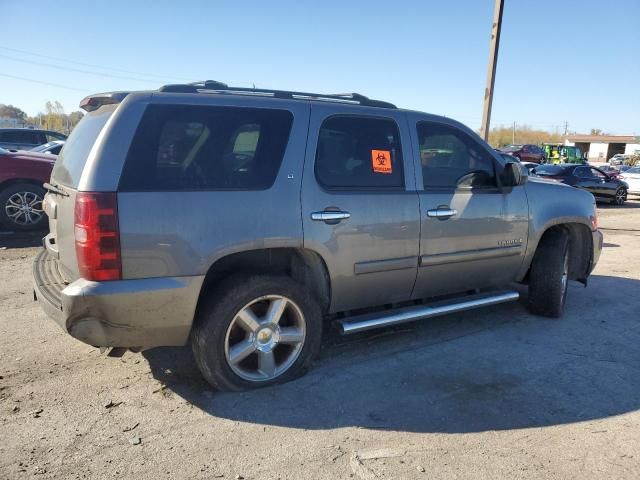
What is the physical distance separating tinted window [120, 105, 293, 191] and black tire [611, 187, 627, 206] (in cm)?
1911

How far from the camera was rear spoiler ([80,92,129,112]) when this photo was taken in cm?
307

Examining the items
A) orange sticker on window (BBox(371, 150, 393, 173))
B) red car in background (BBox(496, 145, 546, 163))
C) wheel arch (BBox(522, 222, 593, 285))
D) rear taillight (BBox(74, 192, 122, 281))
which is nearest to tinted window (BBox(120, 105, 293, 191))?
rear taillight (BBox(74, 192, 122, 281))

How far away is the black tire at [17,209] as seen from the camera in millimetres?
8062

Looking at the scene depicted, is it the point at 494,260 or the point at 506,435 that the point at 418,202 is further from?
the point at 506,435

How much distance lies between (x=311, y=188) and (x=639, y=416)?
258 cm

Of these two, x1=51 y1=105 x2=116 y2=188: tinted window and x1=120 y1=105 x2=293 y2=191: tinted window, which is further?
x1=51 y1=105 x2=116 y2=188: tinted window

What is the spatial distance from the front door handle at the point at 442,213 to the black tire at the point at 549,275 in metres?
1.43

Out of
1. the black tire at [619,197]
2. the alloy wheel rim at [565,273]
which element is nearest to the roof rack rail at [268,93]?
the alloy wheel rim at [565,273]

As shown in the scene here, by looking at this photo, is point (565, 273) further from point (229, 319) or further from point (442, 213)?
point (229, 319)

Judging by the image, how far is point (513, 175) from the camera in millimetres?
4320

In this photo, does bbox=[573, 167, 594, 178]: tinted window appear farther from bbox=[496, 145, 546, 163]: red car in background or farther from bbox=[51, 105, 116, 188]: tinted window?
bbox=[51, 105, 116, 188]: tinted window

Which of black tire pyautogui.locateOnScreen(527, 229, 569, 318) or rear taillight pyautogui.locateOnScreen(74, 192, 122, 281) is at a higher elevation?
rear taillight pyautogui.locateOnScreen(74, 192, 122, 281)

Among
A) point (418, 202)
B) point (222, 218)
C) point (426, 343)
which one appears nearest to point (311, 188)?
point (222, 218)

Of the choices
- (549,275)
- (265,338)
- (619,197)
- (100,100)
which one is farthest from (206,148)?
(619,197)
